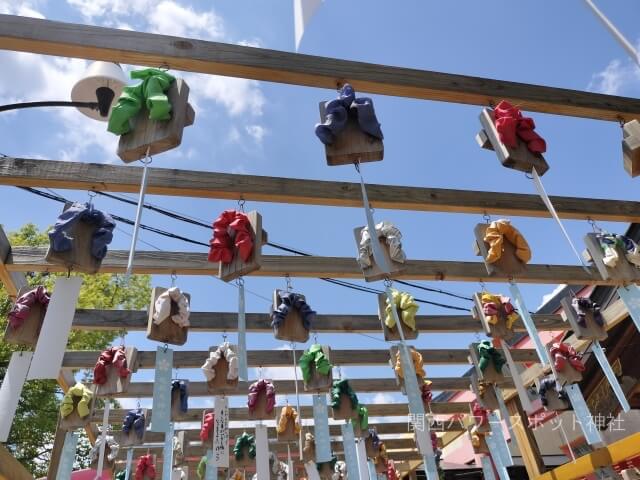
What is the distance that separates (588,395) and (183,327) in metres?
6.32

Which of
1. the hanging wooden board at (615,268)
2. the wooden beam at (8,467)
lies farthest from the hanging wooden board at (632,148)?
the wooden beam at (8,467)

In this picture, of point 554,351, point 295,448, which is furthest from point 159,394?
point 295,448

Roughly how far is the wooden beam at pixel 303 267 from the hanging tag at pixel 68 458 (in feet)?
5.83

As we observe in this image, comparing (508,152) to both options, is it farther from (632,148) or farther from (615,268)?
(615,268)

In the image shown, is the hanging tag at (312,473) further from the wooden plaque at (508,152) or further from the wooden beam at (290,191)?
the wooden plaque at (508,152)

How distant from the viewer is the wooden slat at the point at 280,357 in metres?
4.89

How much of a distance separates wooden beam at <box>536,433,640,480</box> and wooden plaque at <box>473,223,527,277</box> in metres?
1.10

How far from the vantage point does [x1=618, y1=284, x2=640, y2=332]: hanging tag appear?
11.5 feet

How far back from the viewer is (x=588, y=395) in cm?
698

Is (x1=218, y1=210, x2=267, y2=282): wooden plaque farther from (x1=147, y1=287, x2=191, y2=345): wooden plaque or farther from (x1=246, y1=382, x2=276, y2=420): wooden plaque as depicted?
(x1=246, y1=382, x2=276, y2=420): wooden plaque

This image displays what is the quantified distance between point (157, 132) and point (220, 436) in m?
2.34

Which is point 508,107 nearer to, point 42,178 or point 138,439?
point 42,178

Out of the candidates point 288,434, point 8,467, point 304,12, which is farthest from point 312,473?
point 304,12

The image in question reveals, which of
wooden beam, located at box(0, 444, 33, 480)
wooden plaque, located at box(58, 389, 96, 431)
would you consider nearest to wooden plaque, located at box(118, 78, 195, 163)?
wooden beam, located at box(0, 444, 33, 480)
